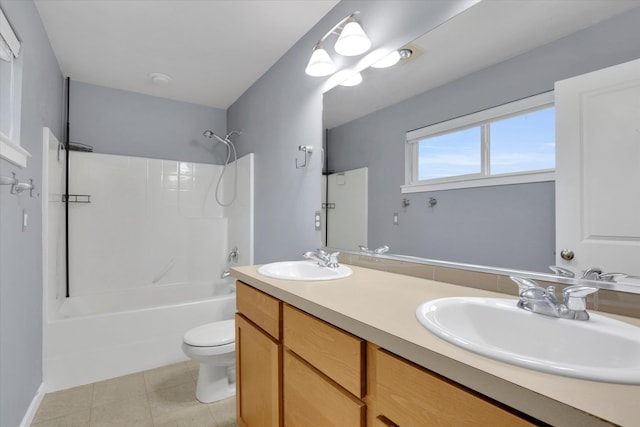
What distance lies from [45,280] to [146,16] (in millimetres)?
1856

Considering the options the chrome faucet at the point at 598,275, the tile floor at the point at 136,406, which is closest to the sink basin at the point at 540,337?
the chrome faucet at the point at 598,275

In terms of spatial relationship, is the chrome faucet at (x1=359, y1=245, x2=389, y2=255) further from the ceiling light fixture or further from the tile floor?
the tile floor

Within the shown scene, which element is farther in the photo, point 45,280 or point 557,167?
point 45,280

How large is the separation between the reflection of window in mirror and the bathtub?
3.95 feet

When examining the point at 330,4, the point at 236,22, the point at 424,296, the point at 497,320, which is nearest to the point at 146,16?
the point at 236,22

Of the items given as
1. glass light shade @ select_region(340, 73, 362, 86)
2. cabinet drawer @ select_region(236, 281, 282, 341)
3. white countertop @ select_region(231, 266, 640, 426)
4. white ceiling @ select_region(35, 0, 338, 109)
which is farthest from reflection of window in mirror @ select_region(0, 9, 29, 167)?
glass light shade @ select_region(340, 73, 362, 86)

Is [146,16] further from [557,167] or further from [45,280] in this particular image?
[557,167]

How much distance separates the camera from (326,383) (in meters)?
0.89

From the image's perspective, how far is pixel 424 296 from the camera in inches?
39.6

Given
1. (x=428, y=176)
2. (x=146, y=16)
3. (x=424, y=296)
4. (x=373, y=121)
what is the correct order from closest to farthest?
1. (x=424, y=296)
2. (x=428, y=176)
3. (x=373, y=121)
4. (x=146, y=16)

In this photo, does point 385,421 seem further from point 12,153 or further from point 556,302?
point 12,153

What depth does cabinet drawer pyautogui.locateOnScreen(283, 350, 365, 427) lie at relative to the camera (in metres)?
0.80

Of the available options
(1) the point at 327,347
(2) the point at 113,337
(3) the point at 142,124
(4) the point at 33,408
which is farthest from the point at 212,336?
(3) the point at 142,124

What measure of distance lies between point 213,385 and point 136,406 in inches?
18.1
